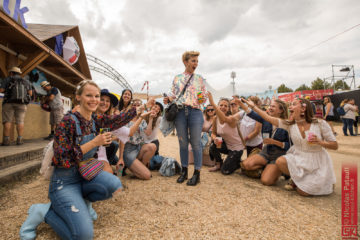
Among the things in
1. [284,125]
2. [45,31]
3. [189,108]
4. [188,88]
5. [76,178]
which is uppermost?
[45,31]

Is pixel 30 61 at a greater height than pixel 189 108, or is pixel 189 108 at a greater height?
pixel 30 61

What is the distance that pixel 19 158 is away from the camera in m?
3.32

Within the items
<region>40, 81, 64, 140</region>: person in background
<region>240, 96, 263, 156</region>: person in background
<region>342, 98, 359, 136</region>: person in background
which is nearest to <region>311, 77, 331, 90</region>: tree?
<region>342, 98, 359, 136</region>: person in background

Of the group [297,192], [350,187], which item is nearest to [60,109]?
[297,192]

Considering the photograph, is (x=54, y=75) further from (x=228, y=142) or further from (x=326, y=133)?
(x=326, y=133)

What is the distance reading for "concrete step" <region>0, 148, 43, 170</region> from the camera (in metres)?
2.92

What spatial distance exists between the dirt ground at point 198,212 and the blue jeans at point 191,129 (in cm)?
50

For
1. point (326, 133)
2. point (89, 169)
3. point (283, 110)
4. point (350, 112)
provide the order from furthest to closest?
point (350, 112) < point (283, 110) < point (326, 133) < point (89, 169)

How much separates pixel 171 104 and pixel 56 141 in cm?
167

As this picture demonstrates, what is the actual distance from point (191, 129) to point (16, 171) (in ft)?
9.54

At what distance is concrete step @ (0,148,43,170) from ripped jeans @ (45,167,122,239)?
222 centimetres

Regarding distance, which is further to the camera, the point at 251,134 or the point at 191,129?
the point at 251,134

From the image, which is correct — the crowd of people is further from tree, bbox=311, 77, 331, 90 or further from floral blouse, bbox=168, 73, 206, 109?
tree, bbox=311, 77, 331, 90

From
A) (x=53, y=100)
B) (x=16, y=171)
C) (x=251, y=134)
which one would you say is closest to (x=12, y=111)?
(x=53, y=100)
